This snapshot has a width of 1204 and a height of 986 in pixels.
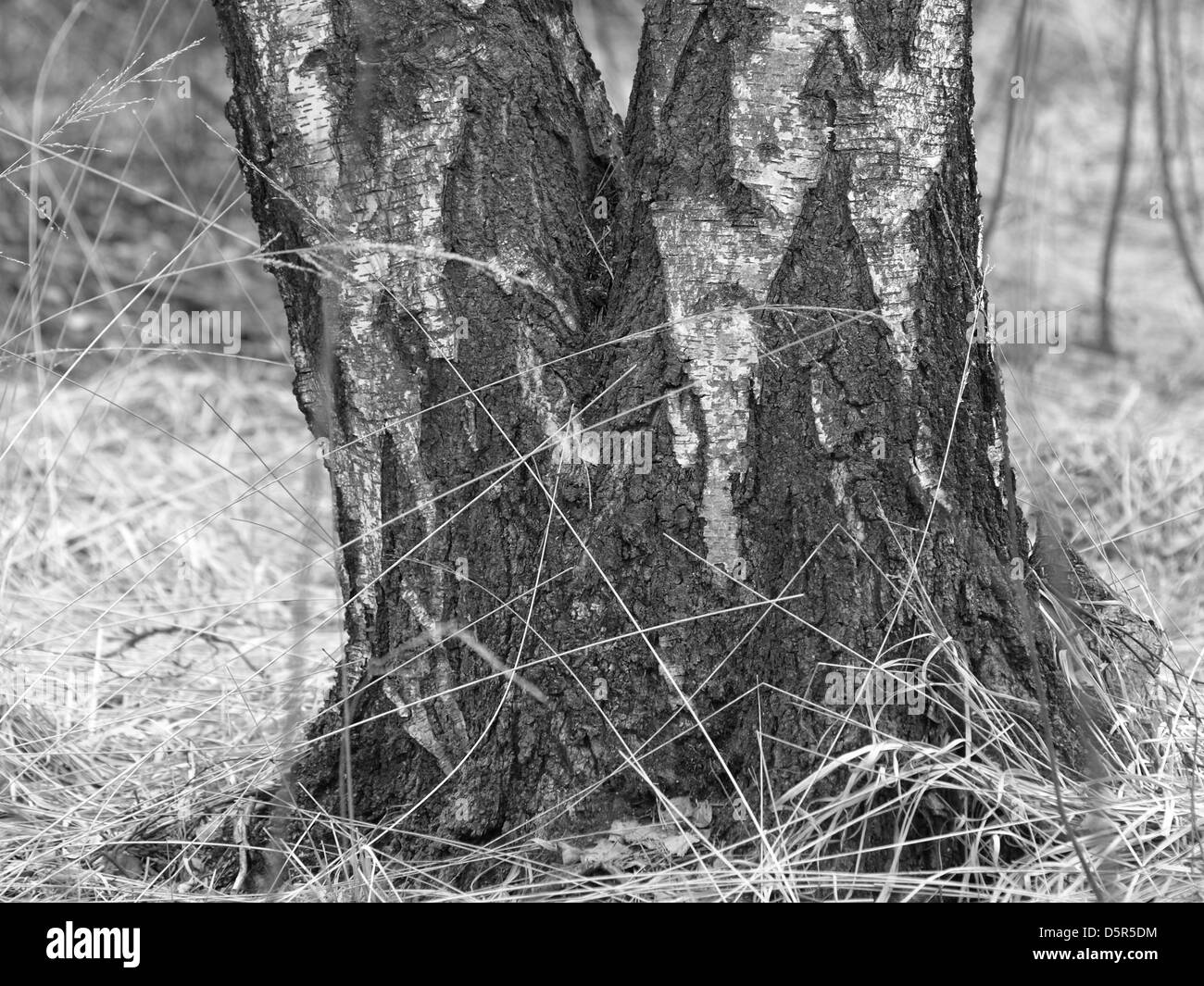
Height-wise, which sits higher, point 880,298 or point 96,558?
point 880,298

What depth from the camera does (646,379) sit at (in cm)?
126

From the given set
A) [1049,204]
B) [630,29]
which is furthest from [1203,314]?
[630,29]

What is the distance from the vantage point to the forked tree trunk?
1220 millimetres

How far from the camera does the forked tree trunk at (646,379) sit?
1220 mm

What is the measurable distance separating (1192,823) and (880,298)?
0.66 metres

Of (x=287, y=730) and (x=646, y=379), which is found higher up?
(x=646, y=379)

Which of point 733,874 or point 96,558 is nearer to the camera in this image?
point 733,874

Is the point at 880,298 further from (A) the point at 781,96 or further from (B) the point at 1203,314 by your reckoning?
(B) the point at 1203,314

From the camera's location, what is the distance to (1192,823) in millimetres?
1178

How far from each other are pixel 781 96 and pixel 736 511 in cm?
46

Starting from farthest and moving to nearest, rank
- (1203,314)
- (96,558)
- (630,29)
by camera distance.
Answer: (630,29), (1203,314), (96,558)

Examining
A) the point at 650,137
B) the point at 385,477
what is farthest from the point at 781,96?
the point at 385,477
